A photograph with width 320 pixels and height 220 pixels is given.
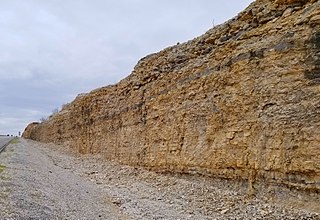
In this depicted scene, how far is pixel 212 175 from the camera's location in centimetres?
1240

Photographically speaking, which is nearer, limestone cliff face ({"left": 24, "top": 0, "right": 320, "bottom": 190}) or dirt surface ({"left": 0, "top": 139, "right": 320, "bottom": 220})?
dirt surface ({"left": 0, "top": 139, "right": 320, "bottom": 220})

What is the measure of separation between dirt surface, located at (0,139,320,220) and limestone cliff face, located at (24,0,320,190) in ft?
1.42

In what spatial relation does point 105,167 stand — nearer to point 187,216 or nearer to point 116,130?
point 116,130

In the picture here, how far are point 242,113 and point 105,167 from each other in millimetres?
A: 11697

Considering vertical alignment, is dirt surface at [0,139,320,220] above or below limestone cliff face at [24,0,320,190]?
below

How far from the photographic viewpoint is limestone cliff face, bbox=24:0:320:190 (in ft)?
29.9

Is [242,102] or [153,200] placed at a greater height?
[242,102]

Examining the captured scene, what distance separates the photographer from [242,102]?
11203 mm

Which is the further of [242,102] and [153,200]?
[153,200]

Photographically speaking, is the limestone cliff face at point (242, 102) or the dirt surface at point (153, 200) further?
the limestone cliff face at point (242, 102)

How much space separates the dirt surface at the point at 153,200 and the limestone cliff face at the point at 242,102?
1.42ft

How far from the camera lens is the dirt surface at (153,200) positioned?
8.67 metres

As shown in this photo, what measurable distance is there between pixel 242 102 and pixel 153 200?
4065 millimetres

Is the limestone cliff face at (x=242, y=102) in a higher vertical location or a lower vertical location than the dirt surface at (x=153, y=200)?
higher
